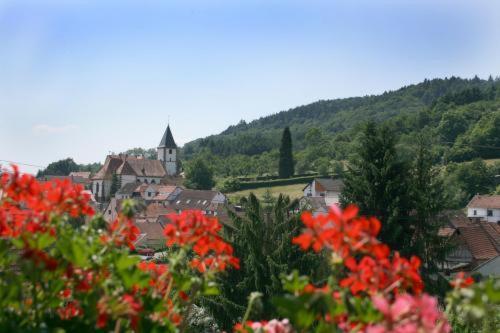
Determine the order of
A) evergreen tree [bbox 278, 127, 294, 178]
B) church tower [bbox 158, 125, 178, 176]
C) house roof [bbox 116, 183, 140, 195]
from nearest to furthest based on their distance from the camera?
house roof [bbox 116, 183, 140, 195], evergreen tree [bbox 278, 127, 294, 178], church tower [bbox 158, 125, 178, 176]

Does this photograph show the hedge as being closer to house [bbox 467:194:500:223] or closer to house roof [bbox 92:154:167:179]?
house roof [bbox 92:154:167:179]

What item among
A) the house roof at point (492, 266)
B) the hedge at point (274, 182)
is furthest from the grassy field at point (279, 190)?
the house roof at point (492, 266)

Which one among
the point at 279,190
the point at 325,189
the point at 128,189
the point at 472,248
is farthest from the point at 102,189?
the point at 472,248

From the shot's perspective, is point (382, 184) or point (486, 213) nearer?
point (382, 184)

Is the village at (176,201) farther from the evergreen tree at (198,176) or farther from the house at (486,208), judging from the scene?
the evergreen tree at (198,176)

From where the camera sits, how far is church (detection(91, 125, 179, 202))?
112m

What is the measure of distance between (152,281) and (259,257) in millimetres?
16890

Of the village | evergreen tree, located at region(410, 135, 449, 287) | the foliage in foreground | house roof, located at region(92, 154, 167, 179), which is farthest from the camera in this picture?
house roof, located at region(92, 154, 167, 179)

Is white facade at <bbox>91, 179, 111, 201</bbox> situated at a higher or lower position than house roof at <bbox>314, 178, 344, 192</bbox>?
higher

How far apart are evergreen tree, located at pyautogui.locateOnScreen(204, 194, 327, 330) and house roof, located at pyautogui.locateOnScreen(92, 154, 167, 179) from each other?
96.3m

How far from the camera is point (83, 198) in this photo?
2.60 metres

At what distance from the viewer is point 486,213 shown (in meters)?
80.0

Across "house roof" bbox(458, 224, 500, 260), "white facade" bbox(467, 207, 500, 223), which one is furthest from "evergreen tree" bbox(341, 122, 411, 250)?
"white facade" bbox(467, 207, 500, 223)

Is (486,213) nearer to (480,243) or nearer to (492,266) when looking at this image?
(480,243)
